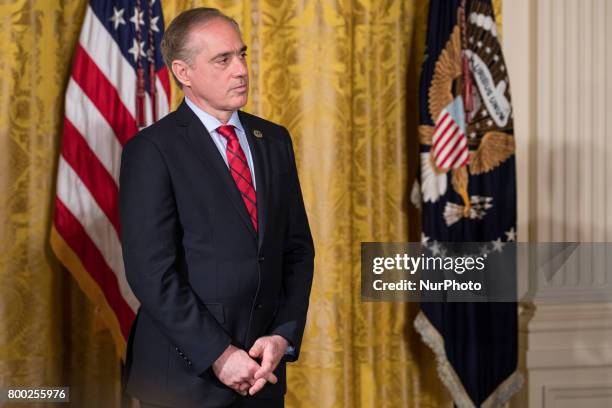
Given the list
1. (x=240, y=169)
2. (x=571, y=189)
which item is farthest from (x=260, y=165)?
(x=571, y=189)

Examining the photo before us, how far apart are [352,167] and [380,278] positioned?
25.0 inches

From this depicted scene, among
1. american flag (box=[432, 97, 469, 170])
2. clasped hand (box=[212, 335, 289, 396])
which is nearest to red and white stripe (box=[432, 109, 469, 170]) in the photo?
american flag (box=[432, 97, 469, 170])

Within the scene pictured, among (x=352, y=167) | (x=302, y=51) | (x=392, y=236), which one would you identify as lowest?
(x=392, y=236)

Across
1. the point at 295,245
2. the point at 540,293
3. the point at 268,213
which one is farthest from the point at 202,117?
the point at 540,293

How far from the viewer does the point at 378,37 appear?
3.71 metres

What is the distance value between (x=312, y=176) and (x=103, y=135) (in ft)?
3.14

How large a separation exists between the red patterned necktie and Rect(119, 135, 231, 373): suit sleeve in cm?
18

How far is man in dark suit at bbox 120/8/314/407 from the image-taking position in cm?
192

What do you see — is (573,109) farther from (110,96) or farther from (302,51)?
(110,96)

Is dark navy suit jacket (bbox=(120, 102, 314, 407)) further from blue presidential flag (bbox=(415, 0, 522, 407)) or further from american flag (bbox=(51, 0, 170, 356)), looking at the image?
blue presidential flag (bbox=(415, 0, 522, 407))

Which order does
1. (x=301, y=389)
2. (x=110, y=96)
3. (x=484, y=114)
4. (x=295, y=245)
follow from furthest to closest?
(x=301, y=389) → (x=484, y=114) → (x=110, y=96) → (x=295, y=245)

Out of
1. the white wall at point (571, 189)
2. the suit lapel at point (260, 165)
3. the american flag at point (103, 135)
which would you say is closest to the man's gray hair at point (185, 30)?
the suit lapel at point (260, 165)

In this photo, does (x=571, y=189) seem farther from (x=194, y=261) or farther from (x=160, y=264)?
(x=160, y=264)

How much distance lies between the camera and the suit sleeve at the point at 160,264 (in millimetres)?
1904
